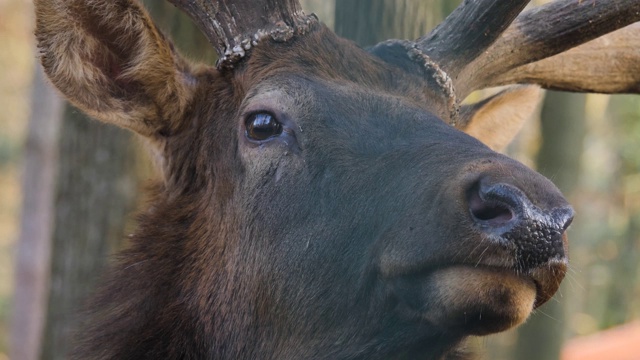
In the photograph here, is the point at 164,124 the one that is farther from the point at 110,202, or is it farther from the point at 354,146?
the point at 110,202

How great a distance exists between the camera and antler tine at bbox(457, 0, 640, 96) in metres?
4.15

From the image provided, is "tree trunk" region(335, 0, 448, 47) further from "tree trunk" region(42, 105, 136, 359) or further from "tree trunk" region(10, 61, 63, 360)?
"tree trunk" region(10, 61, 63, 360)

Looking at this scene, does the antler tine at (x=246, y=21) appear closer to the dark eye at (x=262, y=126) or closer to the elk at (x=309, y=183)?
the elk at (x=309, y=183)

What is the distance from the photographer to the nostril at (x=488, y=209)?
2928mm

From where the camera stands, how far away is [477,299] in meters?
3.01

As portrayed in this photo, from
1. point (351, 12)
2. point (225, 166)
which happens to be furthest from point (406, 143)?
point (351, 12)

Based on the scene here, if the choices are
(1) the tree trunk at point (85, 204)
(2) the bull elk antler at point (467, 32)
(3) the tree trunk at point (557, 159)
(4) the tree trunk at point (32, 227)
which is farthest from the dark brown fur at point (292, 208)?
(4) the tree trunk at point (32, 227)

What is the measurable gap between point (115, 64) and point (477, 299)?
2.21m

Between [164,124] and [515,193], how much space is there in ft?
6.56

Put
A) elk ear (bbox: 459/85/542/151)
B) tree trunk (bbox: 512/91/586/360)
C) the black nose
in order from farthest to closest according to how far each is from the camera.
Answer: tree trunk (bbox: 512/91/586/360) → elk ear (bbox: 459/85/542/151) → the black nose

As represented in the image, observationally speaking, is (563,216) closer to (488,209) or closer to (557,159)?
(488,209)

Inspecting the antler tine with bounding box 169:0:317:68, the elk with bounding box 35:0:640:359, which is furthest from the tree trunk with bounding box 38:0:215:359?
the antler tine with bounding box 169:0:317:68

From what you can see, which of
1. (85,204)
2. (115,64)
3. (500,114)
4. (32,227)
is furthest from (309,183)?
(32,227)

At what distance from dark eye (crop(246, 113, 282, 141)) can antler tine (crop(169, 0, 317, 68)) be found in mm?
375
